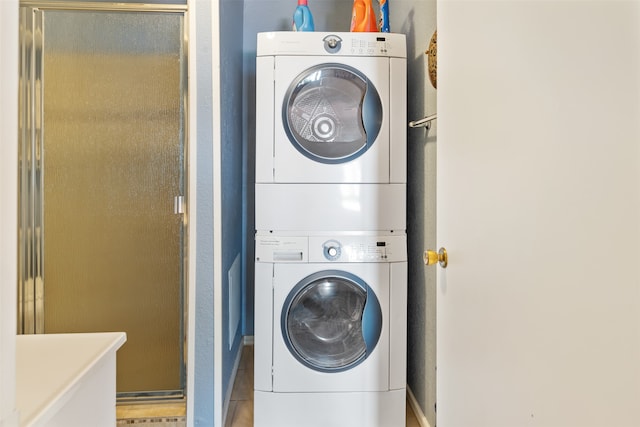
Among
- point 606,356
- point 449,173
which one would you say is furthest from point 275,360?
point 606,356

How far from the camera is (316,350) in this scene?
1.71m

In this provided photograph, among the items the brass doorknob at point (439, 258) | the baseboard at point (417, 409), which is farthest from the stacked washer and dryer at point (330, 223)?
the brass doorknob at point (439, 258)

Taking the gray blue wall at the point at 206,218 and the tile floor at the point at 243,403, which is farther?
the tile floor at the point at 243,403

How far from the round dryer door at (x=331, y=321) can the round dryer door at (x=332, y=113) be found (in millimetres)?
525

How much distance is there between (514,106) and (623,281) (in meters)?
0.34

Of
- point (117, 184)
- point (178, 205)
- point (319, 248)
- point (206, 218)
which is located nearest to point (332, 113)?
point (319, 248)

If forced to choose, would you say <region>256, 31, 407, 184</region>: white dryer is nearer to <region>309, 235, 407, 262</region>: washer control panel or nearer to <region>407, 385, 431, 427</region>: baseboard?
<region>309, 235, 407, 262</region>: washer control panel

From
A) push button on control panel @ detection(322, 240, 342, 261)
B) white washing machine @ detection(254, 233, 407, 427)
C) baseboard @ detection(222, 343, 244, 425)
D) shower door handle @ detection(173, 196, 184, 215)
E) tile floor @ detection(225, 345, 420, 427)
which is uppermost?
shower door handle @ detection(173, 196, 184, 215)

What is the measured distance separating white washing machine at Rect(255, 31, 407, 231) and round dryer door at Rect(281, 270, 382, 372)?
0.25 metres

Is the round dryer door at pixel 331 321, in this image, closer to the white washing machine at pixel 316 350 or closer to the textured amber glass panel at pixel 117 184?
the white washing machine at pixel 316 350

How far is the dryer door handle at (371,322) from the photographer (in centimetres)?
169

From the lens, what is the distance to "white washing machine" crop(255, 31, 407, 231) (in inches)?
65.6

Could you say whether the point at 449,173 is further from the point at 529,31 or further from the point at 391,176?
the point at 391,176

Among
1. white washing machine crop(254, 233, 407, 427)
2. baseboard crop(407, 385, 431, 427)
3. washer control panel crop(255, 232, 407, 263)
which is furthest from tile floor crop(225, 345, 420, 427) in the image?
washer control panel crop(255, 232, 407, 263)
